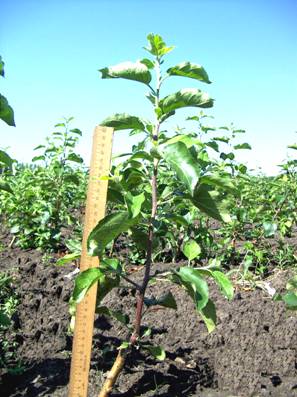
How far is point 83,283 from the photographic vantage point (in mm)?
2016

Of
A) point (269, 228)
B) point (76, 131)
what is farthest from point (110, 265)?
point (76, 131)

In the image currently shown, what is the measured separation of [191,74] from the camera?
7.36 ft

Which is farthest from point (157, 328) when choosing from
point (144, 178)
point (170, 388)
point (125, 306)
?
point (144, 178)

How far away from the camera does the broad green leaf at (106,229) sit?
2.03 metres

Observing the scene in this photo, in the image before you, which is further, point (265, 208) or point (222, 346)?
point (265, 208)

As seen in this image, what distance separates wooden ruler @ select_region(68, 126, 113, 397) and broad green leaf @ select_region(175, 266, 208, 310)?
444 mm

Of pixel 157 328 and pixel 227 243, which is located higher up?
pixel 227 243

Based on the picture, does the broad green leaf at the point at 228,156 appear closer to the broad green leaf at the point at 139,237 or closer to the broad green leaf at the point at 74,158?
the broad green leaf at the point at 74,158

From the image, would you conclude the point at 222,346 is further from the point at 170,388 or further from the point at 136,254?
the point at 136,254

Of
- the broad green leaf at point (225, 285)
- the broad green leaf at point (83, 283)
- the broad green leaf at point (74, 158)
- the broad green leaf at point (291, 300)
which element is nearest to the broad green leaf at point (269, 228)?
the broad green leaf at point (74, 158)

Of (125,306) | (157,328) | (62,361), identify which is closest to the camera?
(62,361)

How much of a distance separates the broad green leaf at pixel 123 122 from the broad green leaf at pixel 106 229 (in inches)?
19.0

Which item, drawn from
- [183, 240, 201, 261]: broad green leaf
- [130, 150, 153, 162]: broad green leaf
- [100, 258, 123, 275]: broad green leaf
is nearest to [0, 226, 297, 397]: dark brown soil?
[183, 240, 201, 261]: broad green leaf

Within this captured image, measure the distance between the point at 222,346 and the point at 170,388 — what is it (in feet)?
1.73
